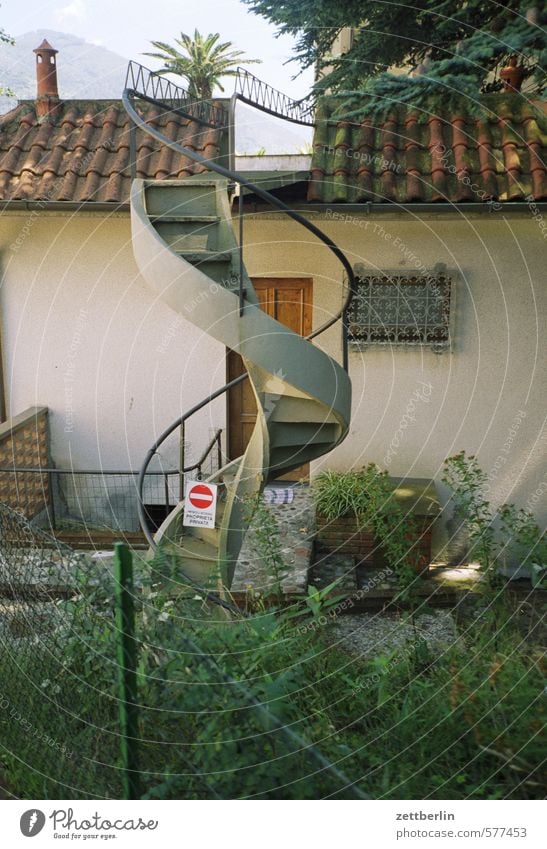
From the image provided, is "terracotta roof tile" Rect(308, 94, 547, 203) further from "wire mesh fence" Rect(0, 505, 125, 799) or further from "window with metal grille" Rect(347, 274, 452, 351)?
"wire mesh fence" Rect(0, 505, 125, 799)

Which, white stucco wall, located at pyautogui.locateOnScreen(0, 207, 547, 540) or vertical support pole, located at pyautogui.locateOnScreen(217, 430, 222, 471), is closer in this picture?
white stucco wall, located at pyautogui.locateOnScreen(0, 207, 547, 540)

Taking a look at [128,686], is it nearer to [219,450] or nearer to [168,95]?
[219,450]

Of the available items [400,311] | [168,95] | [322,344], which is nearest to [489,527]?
[400,311]

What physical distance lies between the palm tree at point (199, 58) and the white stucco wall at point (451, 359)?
1528 millimetres

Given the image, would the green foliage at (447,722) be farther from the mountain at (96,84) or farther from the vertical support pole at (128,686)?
the mountain at (96,84)

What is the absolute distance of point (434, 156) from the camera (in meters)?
6.34

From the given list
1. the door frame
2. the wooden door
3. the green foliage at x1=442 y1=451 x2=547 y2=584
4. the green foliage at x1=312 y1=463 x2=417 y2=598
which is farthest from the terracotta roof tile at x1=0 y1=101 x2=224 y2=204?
the green foliage at x1=442 y1=451 x2=547 y2=584

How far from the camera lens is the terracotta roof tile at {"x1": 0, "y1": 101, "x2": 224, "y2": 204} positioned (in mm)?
6473

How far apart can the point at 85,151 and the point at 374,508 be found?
13.5ft

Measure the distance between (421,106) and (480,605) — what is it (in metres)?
3.69

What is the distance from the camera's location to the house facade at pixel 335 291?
6395 mm

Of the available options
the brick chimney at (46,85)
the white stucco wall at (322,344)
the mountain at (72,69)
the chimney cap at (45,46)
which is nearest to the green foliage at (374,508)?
the white stucco wall at (322,344)

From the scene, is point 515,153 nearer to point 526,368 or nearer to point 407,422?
point 526,368

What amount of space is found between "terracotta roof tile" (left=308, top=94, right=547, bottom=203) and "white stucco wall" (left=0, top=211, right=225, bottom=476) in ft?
6.67
